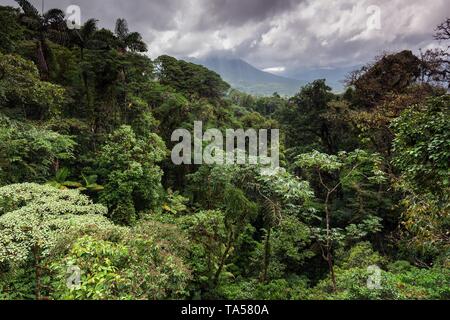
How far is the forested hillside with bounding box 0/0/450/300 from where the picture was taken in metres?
5.12

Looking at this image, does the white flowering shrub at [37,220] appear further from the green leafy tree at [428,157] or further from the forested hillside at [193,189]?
the green leafy tree at [428,157]

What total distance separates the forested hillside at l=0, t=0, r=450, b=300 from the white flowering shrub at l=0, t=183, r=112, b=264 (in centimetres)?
4

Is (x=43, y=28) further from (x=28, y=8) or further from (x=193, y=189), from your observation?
(x=193, y=189)

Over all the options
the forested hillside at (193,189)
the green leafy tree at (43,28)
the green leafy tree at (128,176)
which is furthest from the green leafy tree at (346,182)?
the green leafy tree at (43,28)

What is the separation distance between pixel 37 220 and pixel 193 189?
32.5 ft

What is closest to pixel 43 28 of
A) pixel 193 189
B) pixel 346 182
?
pixel 193 189

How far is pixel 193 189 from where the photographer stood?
49.7 feet

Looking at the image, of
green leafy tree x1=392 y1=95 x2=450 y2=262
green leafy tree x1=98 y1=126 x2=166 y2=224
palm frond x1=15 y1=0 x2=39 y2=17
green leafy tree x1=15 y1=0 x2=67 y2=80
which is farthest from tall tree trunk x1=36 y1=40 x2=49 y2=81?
green leafy tree x1=392 y1=95 x2=450 y2=262

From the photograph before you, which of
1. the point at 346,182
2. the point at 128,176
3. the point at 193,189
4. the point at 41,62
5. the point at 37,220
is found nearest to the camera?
the point at 37,220

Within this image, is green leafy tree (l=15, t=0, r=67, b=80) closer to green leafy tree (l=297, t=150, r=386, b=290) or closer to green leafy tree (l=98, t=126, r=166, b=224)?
green leafy tree (l=98, t=126, r=166, b=224)

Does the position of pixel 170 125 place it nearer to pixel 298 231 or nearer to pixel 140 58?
pixel 140 58

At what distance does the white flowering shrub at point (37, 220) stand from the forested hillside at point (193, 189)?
0.04 m
